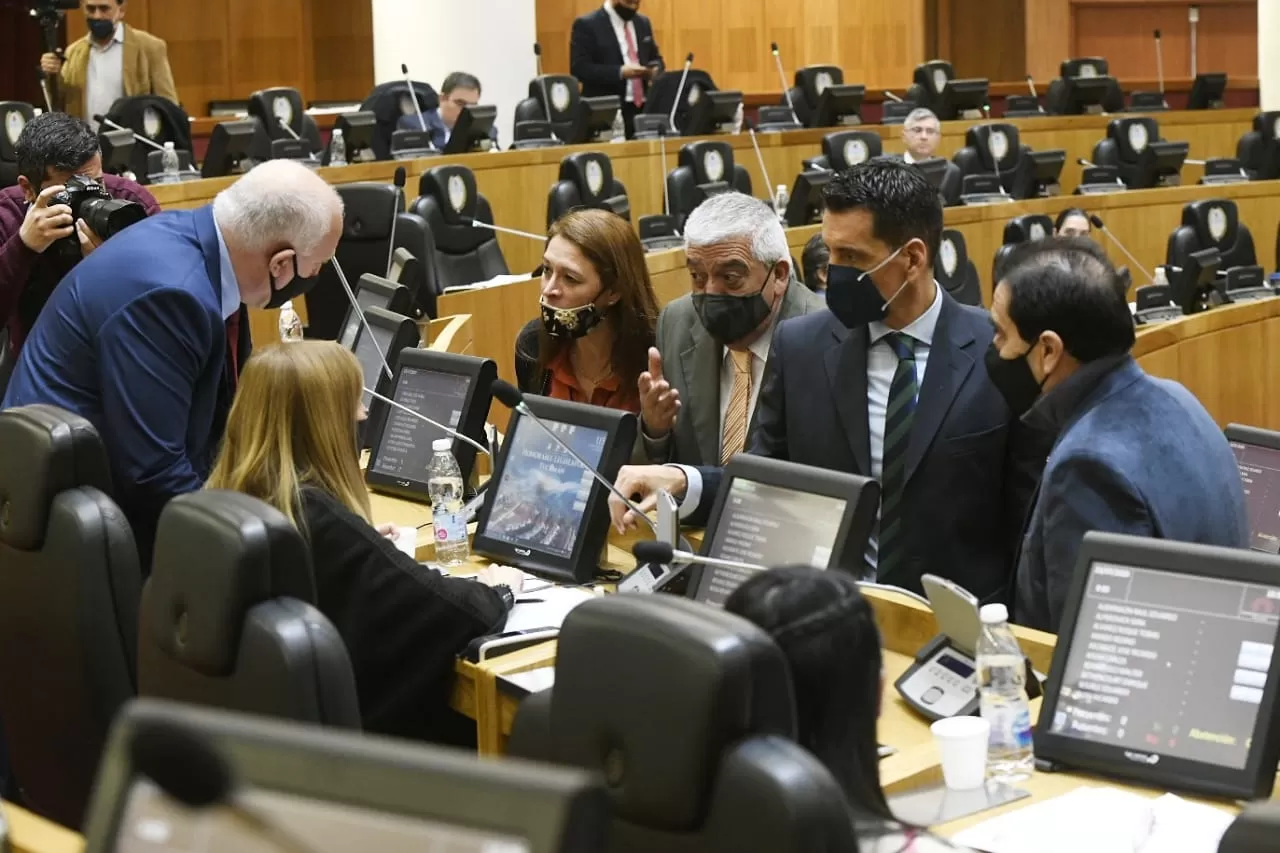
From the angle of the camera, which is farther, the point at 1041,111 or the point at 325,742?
the point at 1041,111

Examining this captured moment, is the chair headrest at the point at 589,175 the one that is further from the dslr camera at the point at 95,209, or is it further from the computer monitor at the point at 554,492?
the computer monitor at the point at 554,492

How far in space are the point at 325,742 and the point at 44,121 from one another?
3.80m

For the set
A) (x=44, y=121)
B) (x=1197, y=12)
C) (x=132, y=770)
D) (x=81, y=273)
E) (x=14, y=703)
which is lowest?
(x=14, y=703)

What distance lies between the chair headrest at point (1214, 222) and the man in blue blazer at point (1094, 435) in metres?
5.74

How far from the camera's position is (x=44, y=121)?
4297mm

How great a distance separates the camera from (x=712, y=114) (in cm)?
977

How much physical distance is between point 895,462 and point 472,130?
6.13 metres

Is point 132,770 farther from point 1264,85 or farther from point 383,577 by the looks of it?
point 1264,85

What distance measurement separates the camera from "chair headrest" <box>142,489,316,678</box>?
187 cm

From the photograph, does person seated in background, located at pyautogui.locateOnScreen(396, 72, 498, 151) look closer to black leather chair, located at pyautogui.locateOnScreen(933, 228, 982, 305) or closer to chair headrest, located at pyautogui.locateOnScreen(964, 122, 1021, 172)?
chair headrest, located at pyautogui.locateOnScreen(964, 122, 1021, 172)

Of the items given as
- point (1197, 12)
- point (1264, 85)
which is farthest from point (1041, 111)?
point (1197, 12)

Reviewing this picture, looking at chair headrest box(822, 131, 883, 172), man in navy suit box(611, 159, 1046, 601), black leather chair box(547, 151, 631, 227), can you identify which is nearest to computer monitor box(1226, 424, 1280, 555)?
man in navy suit box(611, 159, 1046, 601)

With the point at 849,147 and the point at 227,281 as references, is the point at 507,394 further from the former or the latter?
the point at 849,147

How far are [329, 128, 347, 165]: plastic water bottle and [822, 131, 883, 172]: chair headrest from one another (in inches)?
103
